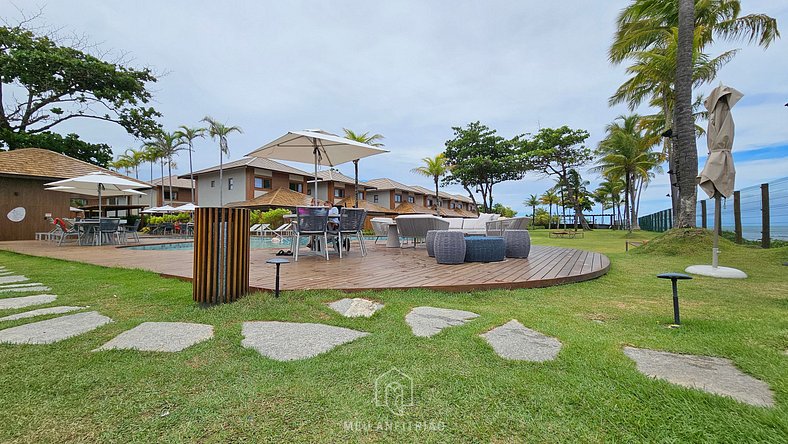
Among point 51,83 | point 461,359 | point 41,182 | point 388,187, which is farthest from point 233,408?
point 388,187

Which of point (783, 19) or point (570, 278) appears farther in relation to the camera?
point (783, 19)

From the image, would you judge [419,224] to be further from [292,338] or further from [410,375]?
[410,375]

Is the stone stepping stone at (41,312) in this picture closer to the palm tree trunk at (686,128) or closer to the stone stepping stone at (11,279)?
the stone stepping stone at (11,279)

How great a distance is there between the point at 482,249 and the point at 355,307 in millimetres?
3157

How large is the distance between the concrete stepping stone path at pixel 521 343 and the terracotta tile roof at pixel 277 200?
20.6 metres

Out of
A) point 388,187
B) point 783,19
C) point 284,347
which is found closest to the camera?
point 284,347

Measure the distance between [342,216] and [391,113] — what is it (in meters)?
19.4

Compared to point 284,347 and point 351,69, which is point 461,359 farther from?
point 351,69

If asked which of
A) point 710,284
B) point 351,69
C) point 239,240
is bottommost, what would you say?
point 710,284

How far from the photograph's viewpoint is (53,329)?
237 centimetres

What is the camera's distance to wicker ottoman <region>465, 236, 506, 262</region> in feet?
17.9

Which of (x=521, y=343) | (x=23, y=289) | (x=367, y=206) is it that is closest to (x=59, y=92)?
(x=367, y=206)

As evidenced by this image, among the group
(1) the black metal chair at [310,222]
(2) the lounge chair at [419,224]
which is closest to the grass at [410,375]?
(1) the black metal chair at [310,222]

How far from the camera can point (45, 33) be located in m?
16.1
